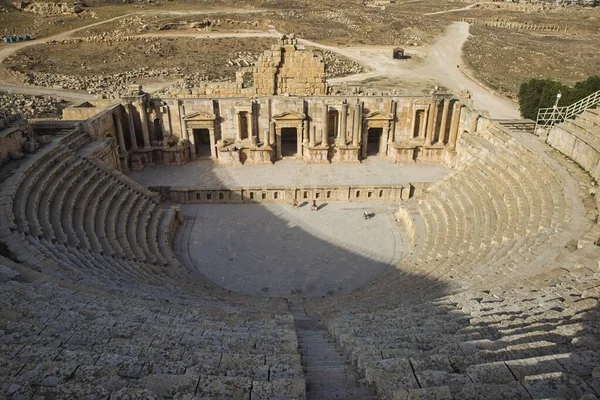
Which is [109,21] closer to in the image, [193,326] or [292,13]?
[292,13]

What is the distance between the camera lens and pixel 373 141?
1171 inches

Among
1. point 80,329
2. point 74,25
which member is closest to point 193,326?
point 80,329

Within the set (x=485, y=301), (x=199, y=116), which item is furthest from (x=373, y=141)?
(x=485, y=301)

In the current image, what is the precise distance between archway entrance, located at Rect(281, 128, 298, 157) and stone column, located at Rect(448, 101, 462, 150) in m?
9.53

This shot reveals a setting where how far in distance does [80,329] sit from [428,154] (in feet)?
74.4

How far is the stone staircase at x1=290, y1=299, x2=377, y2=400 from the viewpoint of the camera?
20.6 ft

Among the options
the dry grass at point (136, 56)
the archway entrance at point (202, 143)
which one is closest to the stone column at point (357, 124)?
the archway entrance at point (202, 143)

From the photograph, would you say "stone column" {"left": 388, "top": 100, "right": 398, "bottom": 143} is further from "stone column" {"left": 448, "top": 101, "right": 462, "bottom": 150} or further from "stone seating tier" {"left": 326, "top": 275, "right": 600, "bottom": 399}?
"stone seating tier" {"left": 326, "top": 275, "right": 600, "bottom": 399}

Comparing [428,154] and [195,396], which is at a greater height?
[195,396]

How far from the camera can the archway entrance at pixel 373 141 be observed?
90.9 feet

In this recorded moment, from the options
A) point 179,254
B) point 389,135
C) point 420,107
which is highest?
point 420,107

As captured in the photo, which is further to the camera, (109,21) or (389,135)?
(109,21)

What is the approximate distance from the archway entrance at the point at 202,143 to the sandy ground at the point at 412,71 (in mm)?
19812

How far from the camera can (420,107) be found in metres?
25.7
